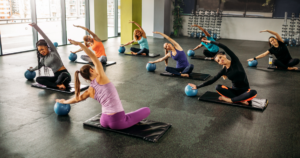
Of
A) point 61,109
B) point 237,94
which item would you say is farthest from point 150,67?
point 61,109

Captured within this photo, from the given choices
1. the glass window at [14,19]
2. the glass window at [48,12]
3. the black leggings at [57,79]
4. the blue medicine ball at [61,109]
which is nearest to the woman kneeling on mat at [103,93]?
the blue medicine ball at [61,109]

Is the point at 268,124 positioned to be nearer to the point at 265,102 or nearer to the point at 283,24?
the point at 265,102

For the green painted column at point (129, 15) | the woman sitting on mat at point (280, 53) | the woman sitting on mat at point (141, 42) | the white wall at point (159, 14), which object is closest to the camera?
the woman sitting on mat at point (280, 53)

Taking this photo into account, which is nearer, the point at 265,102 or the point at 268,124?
the point at 268,124

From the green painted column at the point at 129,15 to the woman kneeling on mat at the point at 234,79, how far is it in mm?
6832

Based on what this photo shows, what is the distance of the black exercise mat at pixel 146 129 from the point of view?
310 cm

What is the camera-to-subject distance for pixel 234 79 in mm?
4133

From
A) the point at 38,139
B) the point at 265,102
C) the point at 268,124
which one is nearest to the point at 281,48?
the point at 265,102

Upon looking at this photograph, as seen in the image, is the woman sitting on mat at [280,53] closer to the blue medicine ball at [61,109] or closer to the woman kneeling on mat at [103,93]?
the woman kneeling on mat at [103,93]

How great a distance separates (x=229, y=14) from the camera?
12414 millimetres

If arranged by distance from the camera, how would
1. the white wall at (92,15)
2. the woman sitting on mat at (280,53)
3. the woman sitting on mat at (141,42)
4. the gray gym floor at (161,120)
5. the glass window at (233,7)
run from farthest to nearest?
the glass window at (233,7) → the white wall at (92,15) → the woman sitting on mat at (141,42) → the woman sitting on mat at (280,53) → the gray gym floor at (161,120)

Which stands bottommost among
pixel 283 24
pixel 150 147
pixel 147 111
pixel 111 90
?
pixel 150 147

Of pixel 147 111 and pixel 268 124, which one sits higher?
pixel 147 111

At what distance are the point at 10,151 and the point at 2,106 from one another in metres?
1.57
